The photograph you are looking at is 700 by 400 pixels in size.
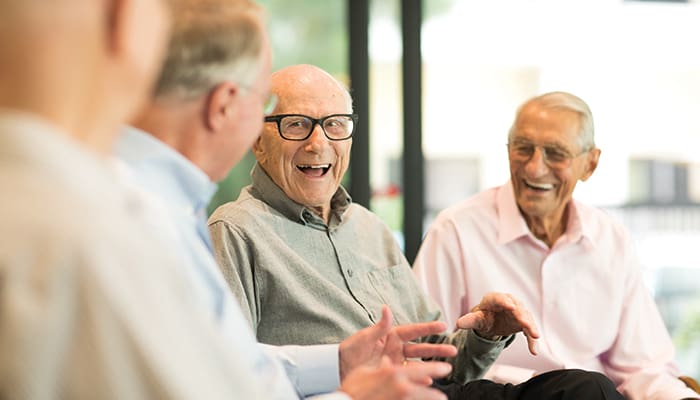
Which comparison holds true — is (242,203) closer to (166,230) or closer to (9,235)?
(166,230)

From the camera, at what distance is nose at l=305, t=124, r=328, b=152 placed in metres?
2.26

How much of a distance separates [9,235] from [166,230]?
0.19m

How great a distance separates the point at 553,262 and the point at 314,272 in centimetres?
91

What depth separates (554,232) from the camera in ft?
9.28

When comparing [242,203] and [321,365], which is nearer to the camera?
[321,365]

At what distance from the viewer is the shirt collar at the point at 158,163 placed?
50.6 inches

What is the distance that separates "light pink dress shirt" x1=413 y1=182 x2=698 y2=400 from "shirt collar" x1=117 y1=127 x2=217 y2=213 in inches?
59.2

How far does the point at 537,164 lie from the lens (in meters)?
2.74

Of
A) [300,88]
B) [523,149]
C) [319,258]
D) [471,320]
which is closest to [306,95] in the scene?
[300,88]

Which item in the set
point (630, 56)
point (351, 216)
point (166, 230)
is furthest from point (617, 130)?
point (166, 230)

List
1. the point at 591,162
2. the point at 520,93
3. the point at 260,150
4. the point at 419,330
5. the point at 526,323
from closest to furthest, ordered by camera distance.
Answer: the point at 419,330 → the point at 526,323 → the point at 260,150 → the point at 591,162 → the point at 520,93

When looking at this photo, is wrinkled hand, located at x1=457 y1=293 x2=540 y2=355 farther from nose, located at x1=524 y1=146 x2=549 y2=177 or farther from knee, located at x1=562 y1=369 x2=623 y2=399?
nose, located at x1=524 y1=146 x2=549 y2=177

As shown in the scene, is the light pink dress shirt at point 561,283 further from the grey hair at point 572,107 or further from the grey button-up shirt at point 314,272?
the grey button-up shirt at point 314,272

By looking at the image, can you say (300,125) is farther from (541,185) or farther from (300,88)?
(541,185)
